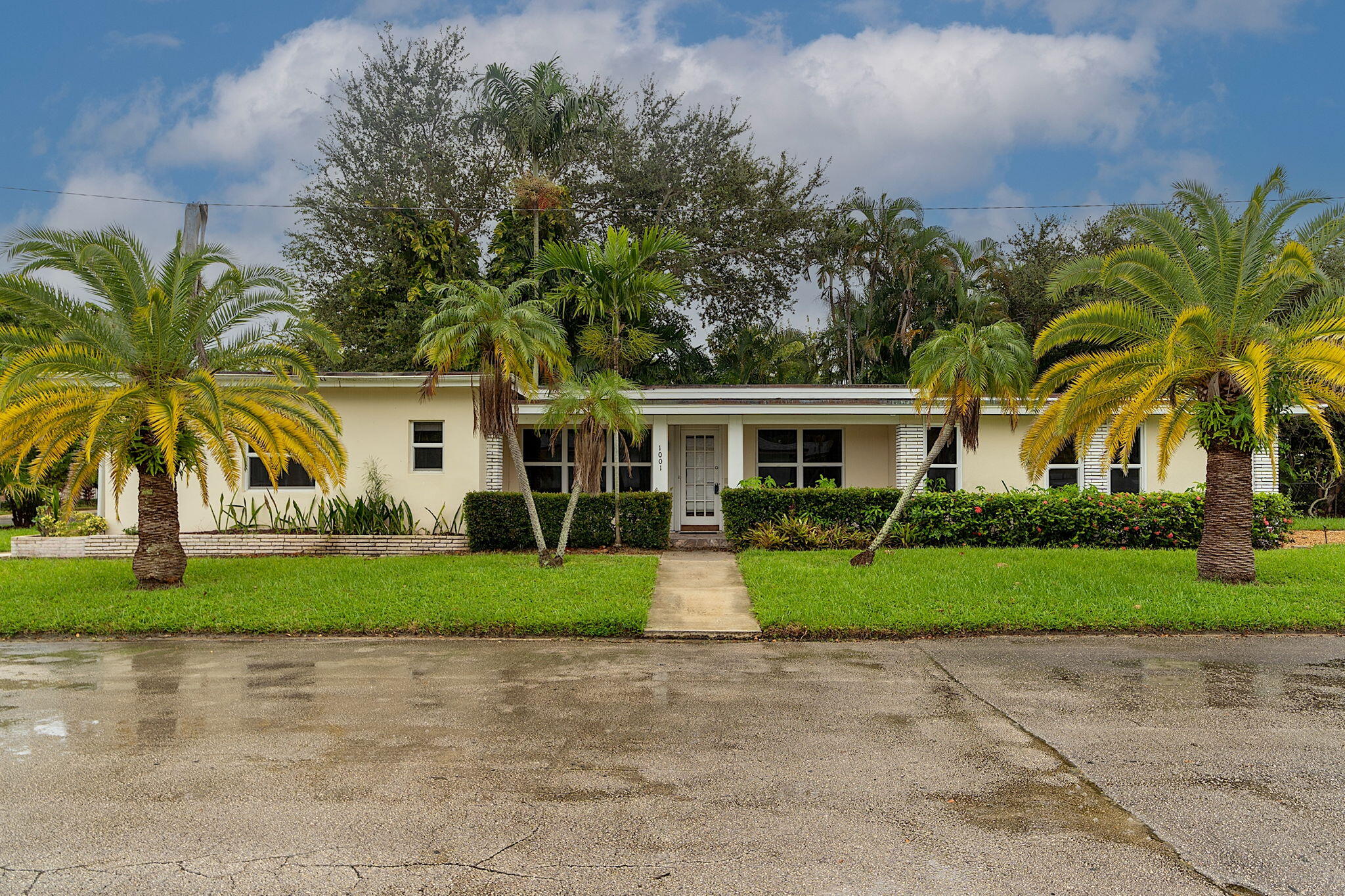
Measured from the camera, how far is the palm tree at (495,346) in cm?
1071

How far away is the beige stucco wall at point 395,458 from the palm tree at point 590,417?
3.99 metres

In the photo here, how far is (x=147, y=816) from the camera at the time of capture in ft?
13.2

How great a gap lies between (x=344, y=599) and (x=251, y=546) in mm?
5673

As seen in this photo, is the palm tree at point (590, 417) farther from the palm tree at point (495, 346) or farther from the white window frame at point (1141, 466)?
the white window frame at point (1141, 466)

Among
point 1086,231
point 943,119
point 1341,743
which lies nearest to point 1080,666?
point 1341,743

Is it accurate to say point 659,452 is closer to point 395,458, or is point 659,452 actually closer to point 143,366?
point 395,458

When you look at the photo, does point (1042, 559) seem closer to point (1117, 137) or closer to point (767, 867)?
point (767, 867)

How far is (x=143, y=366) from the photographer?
10.2 metres

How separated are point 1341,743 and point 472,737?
5.23 meters

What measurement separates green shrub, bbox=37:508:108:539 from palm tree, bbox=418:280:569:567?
821cm


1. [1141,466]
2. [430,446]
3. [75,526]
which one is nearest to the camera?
[75,526]

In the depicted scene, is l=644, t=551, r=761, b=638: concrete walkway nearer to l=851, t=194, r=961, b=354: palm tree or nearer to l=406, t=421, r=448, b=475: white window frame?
l=406, t=421, r=448, b=475: white window frame

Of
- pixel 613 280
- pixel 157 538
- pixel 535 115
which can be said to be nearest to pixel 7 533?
pixel 157 538

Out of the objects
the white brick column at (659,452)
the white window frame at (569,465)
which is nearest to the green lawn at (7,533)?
the white window frame at (569,465)
